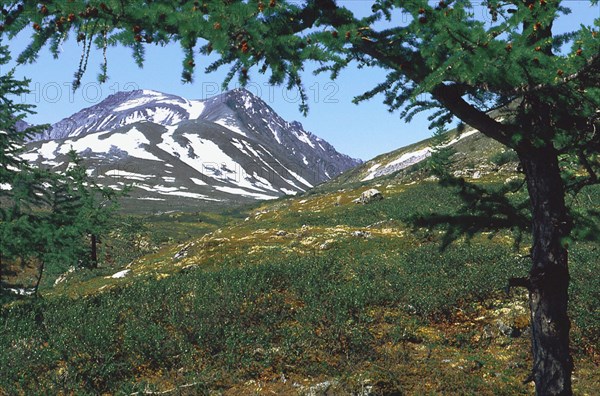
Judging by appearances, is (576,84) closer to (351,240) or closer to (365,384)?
(365,384)

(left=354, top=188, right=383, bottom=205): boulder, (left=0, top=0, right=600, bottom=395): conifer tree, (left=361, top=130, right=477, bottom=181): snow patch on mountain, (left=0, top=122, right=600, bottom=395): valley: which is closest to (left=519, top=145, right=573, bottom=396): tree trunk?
(left=0, top=0, right=600, bottom=395): conifer tree

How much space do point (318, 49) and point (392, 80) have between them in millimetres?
2238

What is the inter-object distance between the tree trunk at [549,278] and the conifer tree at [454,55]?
0.01m

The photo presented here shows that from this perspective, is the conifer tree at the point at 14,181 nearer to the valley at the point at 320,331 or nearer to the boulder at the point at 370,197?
the valley at the point at 320,331

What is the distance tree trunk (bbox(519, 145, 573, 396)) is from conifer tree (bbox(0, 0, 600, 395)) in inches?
0.5

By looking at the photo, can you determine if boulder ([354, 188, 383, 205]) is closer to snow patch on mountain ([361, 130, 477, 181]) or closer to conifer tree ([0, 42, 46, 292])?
conifer tree ([0, 42, 46, 292])

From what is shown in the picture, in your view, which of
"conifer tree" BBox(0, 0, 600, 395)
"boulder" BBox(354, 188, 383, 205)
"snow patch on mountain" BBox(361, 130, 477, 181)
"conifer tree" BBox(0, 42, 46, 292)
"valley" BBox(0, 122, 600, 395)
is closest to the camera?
"conifer tree" BBox(0, 0, 600, 395)

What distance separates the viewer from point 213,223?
96.9 m

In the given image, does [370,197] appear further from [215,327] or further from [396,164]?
[396,164]

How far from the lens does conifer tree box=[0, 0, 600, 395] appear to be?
Answer: 3.40m

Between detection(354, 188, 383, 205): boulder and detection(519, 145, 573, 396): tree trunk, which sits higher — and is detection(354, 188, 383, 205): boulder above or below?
above

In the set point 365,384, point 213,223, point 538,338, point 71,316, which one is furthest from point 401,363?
point 213,223

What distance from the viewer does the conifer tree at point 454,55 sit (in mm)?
3402

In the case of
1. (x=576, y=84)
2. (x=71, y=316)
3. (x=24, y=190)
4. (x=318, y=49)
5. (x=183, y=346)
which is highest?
(x=24, y=190)
